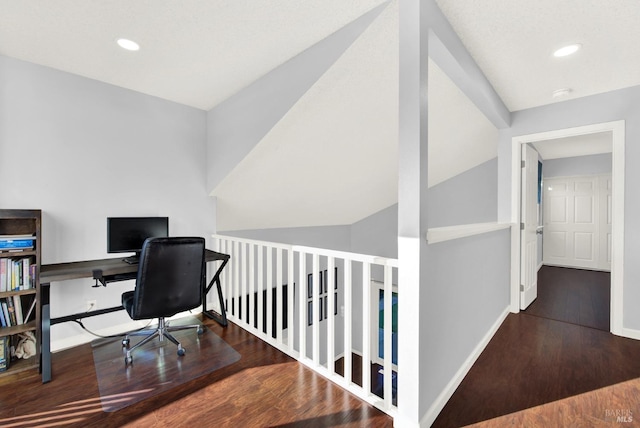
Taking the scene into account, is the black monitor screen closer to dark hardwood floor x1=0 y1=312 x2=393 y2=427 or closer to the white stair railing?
the white stair railing

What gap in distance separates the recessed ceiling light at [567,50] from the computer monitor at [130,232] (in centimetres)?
363

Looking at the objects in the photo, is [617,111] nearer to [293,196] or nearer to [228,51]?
[293,196]

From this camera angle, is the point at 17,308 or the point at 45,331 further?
the point at 17,308

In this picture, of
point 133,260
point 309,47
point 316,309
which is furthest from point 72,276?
point 309,47

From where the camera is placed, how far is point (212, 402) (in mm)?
1823

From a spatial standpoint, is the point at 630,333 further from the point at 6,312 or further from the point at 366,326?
the point at 6,312

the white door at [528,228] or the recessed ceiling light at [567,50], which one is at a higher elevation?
the recessed ceiling light at [567,50]

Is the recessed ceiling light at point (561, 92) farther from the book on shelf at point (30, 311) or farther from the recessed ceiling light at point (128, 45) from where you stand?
the book on shelf at point (30, 311)

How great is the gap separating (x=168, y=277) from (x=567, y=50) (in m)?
3.47

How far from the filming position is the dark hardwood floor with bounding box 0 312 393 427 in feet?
5.44

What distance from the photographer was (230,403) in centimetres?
182

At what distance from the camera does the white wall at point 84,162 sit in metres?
2.34

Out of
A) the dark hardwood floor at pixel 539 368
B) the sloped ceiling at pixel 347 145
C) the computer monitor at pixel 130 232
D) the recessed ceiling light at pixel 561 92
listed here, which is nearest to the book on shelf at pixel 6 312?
the computer monitor at pixel 130 232

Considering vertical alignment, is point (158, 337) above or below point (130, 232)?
below
